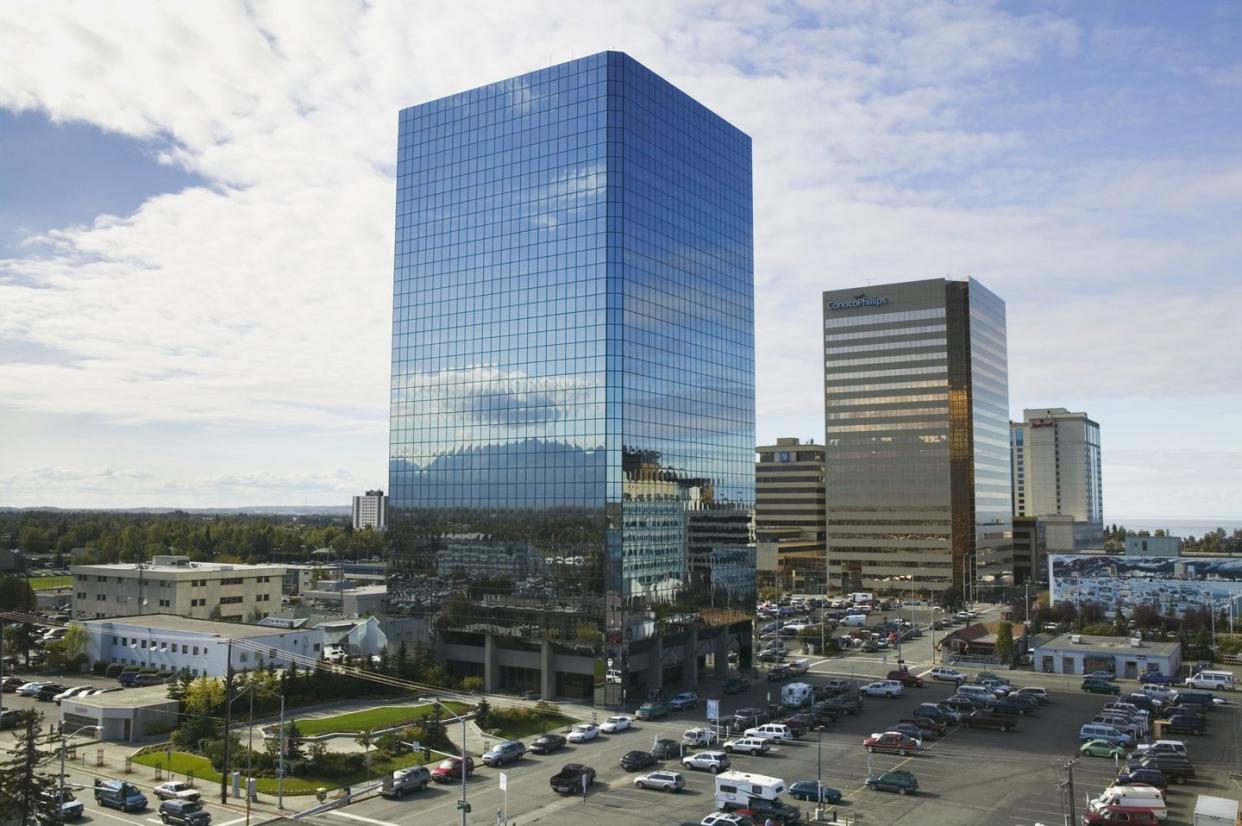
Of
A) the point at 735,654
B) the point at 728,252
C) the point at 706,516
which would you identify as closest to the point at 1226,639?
the point at 735,654

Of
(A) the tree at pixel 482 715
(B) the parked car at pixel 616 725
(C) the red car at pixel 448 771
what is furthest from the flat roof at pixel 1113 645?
(C) the red car at pixel 448 771

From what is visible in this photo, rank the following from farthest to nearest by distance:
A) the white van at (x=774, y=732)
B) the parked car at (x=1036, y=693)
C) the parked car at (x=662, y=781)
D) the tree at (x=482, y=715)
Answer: the parked car at (x=1036, y=693), the tree at (x=482, y=715), the white van at (x=774, y=732), the parked car at (x=662, y=781)

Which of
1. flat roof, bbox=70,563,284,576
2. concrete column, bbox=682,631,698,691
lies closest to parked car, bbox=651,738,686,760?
concrete column, bbox=682,631,698,691

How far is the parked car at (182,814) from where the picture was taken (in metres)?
53.4

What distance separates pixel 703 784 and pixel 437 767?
18186 millimetres

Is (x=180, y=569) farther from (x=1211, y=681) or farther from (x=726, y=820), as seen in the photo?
(x=1211, y=681)

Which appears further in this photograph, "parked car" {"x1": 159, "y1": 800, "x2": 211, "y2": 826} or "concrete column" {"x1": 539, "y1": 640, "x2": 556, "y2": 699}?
"concrete column" {"x1": 539, "y1": 640, "x2": 556, "y2": 699}

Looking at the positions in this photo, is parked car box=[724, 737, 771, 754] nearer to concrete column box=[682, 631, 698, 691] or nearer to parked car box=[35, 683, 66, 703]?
concrete column box=[682, 631, 698, 691]

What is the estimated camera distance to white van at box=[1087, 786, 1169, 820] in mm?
53469

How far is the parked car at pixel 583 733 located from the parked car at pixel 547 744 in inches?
41.0

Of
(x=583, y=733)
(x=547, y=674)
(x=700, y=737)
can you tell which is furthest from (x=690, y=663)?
(x=700, y=737)

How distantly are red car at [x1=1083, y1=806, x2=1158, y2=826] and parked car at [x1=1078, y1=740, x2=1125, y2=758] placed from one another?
1654 cm

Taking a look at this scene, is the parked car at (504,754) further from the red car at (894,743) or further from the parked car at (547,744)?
the red car at (894,743)

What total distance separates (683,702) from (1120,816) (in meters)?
41.1
